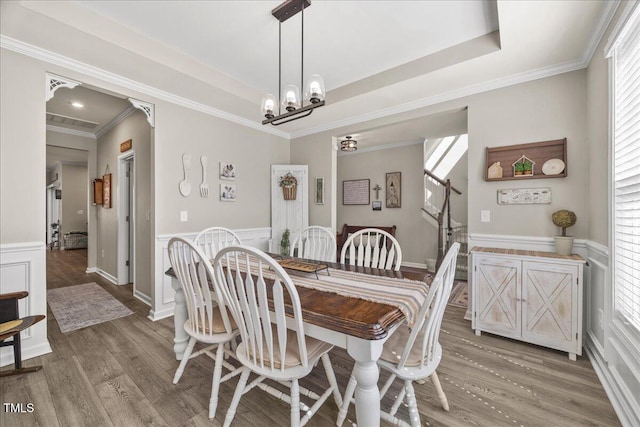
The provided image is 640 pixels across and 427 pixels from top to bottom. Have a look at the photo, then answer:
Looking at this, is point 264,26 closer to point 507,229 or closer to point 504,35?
point 504,35

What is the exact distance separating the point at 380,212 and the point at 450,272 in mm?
4726

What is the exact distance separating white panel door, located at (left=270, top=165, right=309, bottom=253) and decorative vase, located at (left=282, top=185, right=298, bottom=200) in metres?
0.05

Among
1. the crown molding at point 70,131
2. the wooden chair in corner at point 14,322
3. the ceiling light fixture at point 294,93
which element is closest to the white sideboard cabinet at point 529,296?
the ceiling light fixture at point 294,93

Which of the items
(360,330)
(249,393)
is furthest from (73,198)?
(360,330)

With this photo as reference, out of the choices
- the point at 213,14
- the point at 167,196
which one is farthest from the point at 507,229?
the point at 167,196

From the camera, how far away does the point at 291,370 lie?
4.17 ft

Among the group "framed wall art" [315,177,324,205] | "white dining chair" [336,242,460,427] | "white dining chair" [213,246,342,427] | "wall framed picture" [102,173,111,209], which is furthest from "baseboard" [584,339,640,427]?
"wall framed picture" [102,173,111,209]

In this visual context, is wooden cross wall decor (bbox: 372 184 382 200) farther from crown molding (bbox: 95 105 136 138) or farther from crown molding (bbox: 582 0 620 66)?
crown molding (bbox: 95 105 136 138)

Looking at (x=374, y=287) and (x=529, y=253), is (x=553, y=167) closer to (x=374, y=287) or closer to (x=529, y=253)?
(x=529, y=253)

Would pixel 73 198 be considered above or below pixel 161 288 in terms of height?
above

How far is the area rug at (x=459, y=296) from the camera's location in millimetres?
3387

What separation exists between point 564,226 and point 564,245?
0.17 meters

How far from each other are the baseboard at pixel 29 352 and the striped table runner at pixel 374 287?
82.4 inches

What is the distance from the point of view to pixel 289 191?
4.31 meters
